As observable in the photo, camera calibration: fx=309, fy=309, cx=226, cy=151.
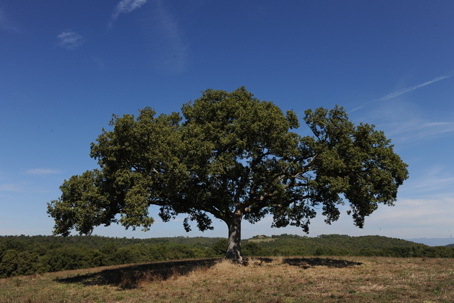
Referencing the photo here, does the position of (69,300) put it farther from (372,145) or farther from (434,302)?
(372,145)

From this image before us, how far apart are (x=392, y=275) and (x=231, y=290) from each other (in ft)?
38.6

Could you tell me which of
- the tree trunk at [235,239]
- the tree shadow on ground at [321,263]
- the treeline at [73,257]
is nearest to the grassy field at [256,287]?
the tree shadow on ground at [321,263]

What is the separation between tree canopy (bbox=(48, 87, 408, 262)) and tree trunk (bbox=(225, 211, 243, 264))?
10 cm

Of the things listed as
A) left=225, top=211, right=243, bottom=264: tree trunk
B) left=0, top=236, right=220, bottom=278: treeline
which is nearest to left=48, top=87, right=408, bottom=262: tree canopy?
left=225, top=211, right=243, bottom=264: tree trunk

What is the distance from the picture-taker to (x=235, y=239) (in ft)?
99.7

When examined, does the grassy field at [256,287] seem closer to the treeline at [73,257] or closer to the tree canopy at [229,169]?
the tree canopy at [229,169]

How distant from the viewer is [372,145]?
28391mm

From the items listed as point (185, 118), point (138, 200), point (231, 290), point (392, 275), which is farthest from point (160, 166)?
point (392, 275)

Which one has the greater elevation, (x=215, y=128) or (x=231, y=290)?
(x=215, y=128)

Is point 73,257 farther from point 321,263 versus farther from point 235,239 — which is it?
point 321,263

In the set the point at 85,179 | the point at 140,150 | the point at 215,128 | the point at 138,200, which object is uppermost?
the point at 215,128

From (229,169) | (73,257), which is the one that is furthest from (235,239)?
(73,257)

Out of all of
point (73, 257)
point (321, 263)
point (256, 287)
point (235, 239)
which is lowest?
point (73, 257)

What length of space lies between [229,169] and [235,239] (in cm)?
709
